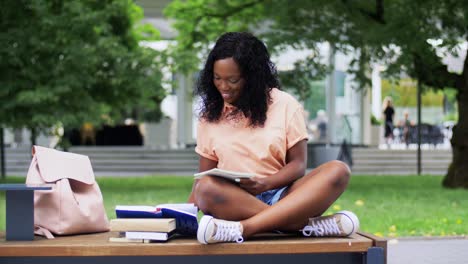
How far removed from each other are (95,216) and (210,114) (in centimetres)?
81

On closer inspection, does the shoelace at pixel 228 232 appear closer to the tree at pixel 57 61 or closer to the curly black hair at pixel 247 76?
the curly black hair at pixel 247 76

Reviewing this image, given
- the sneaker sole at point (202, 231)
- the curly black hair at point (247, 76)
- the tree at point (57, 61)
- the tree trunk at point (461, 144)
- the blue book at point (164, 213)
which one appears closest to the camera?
the sneaker sole at point (202, 231)

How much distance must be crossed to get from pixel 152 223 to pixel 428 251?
519 cm

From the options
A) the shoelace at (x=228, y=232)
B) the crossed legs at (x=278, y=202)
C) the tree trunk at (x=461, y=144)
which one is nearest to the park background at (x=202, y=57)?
the tree trunk at (x=461, y=144)

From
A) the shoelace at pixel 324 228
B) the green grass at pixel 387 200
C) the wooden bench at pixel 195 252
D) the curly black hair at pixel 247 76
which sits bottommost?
the green grass at pixel 387 200

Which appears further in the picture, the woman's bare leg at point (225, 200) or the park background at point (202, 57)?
the park background at point (202, 57)

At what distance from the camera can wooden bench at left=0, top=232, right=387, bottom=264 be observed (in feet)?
14.7

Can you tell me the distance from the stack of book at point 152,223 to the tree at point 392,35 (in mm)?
11919

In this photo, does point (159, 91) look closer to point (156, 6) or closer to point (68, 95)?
point (68, 95)

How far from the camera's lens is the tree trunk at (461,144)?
716 inches

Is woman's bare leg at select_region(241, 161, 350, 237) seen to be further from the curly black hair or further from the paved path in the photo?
the paved path

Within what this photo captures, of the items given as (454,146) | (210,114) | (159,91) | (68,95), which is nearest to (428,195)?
(454,146)

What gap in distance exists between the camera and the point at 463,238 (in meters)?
10.3

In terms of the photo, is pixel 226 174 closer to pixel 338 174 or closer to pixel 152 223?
pixel 152 223
